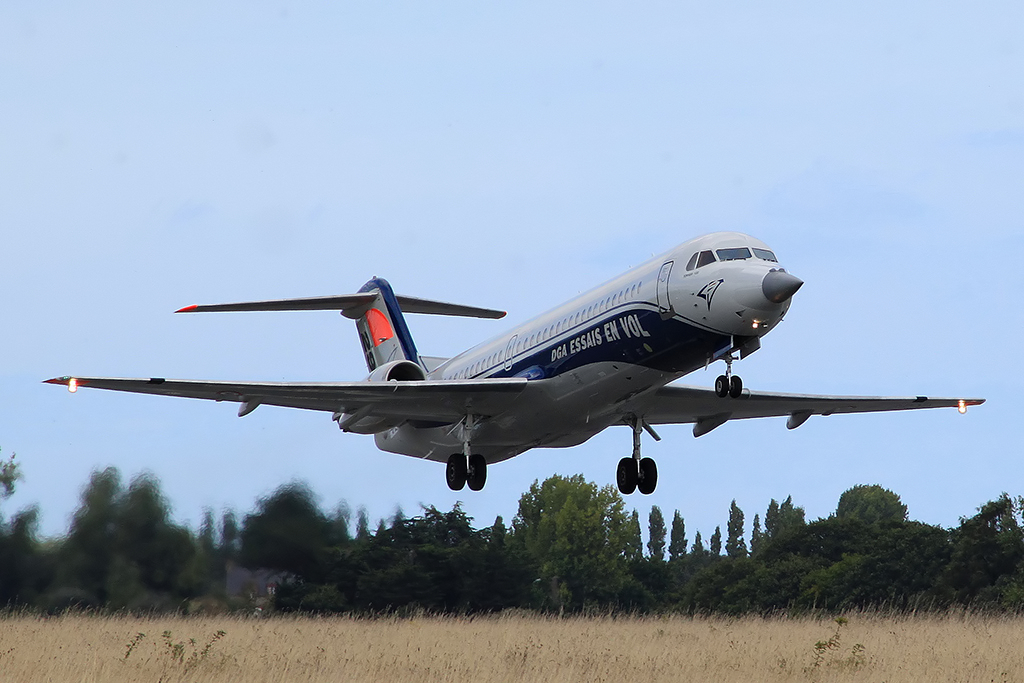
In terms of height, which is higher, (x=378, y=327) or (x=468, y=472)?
(x=378, y=327)

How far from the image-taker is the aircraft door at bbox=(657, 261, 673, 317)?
68.6 ft

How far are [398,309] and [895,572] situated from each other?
2237 centimetres

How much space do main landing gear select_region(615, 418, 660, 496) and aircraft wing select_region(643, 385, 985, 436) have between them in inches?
35.2

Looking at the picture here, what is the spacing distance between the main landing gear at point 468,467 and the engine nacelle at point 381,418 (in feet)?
7.27

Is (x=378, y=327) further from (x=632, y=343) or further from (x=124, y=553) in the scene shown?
(x=632, y=343)

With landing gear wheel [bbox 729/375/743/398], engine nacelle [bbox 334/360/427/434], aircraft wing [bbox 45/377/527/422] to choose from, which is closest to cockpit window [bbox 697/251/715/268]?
landing gear wheel [bbox 729/375/743/398]

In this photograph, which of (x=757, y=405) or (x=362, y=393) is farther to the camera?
(x=757, y=405)

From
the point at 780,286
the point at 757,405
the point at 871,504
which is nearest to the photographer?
the point at 780,286

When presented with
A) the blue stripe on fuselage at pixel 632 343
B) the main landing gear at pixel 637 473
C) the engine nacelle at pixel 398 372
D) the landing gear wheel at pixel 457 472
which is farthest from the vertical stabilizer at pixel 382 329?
the blue stripe on fuselage at pixel 632 343

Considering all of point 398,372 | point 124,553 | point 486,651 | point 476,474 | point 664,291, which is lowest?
point 486,651

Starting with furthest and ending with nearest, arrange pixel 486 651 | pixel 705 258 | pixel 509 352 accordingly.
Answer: pixel 509 352 < pixel 486 651 < pixel 705 258

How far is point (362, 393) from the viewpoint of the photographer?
24672mm

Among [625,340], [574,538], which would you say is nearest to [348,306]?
[625,340]

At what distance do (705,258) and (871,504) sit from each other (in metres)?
78.7
